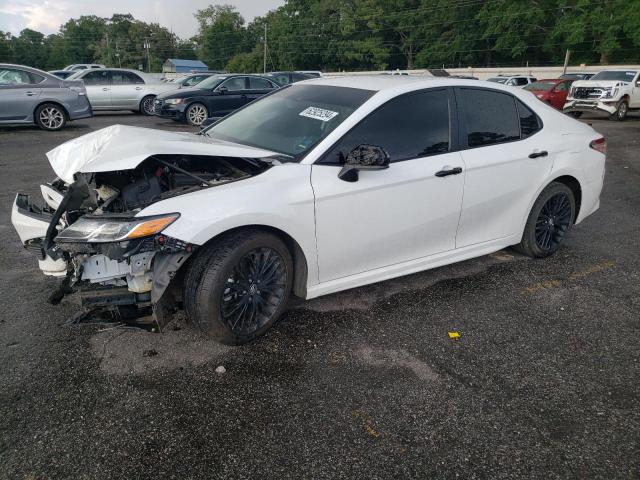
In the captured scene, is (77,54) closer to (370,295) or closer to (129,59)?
(129,59)

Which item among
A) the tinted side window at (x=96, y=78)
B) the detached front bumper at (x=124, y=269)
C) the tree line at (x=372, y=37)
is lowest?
the detached front bumper at (x=124, y=269)

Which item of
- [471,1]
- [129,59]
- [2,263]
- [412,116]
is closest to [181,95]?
[2,263]

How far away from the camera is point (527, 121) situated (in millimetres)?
4465

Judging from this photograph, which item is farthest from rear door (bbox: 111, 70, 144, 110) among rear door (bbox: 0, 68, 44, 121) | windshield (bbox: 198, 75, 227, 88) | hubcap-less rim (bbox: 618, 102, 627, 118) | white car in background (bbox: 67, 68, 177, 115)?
hubcap-less rim (bbox: 618, 102, 627, 118)

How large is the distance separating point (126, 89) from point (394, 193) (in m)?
16.0

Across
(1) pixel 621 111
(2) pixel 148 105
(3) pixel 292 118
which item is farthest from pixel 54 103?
(1) pixel 621 111

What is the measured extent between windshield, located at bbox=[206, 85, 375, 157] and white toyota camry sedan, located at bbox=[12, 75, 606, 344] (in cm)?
2

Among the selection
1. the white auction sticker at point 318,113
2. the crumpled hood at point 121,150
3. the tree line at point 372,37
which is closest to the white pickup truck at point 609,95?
the white auction sticker at point 318,113

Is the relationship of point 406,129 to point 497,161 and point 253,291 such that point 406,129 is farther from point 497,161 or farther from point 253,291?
point 253,291

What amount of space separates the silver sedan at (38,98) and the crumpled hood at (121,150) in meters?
10.2

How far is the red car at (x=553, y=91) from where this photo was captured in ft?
65.0

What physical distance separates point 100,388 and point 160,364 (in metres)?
0.36

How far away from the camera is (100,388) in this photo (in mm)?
2766

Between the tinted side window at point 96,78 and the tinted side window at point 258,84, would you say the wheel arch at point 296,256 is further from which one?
the tinted side window at point 96,78
